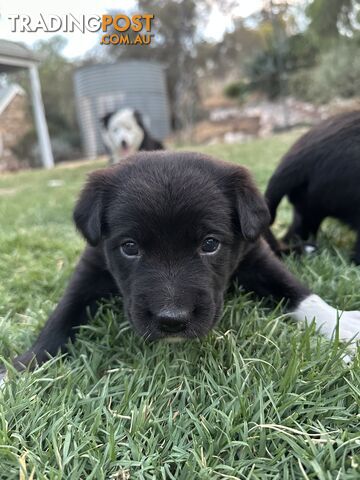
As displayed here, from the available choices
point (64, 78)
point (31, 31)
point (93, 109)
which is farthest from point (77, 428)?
point (64, 78)

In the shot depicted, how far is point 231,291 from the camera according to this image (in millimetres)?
2514

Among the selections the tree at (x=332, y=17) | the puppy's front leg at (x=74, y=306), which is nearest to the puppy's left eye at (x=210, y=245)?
the puppy's front leg at (x=74, y=306)

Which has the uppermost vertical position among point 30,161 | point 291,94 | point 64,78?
point 64,78

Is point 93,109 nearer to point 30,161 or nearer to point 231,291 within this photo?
point 30,161

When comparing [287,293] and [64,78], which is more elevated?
[64,78]

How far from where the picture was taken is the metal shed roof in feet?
40.1

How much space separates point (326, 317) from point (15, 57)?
1340cm

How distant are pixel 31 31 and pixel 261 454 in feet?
19.7

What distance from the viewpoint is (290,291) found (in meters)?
2.35

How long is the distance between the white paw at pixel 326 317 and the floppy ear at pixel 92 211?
103cm

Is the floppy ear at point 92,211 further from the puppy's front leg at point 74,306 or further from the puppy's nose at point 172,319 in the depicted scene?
the puppy's nose at point 172,319

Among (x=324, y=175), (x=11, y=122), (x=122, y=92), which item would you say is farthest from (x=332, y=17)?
(x=324, y=175)

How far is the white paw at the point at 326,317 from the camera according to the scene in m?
2.10

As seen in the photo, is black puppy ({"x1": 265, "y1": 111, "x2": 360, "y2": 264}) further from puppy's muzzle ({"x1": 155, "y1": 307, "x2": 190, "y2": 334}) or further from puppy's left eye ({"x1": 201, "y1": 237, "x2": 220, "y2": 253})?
puppy's muzzle ({"x1": 155, "y1": 307, "x2": 190, "y2": 334})
